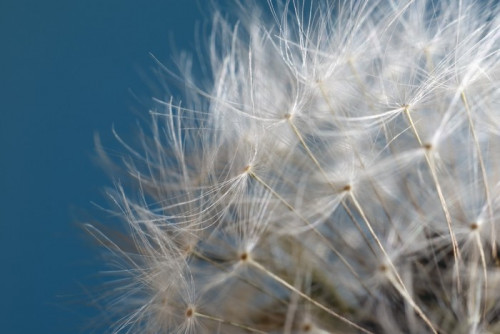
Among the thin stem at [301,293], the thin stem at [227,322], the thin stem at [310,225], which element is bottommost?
the thin stem at [227,322]

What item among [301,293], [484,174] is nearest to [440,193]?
[484,174]

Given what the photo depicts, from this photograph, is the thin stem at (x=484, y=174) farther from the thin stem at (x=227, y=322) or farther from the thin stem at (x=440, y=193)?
the thin stem at (x=227, y=322)

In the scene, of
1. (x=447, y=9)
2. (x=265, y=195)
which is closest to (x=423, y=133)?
(x=265, y=195)

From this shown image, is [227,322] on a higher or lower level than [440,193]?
lower

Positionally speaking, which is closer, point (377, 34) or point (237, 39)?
point (377, 34)

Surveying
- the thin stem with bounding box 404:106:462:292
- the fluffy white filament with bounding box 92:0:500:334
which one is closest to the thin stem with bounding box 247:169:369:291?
the fluffy white filament with bounding box 92:0:500:334

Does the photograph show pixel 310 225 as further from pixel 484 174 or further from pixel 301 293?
pixel 484 174

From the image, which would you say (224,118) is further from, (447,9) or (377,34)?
(447,9)

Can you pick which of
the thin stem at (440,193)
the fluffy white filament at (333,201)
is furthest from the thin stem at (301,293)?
the thin stem at (440,193)

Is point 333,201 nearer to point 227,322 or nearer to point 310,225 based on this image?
point 310,225

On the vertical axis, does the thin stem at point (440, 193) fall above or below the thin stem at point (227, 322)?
above

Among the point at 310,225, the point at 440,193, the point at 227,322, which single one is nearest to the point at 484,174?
the point at 440,193
